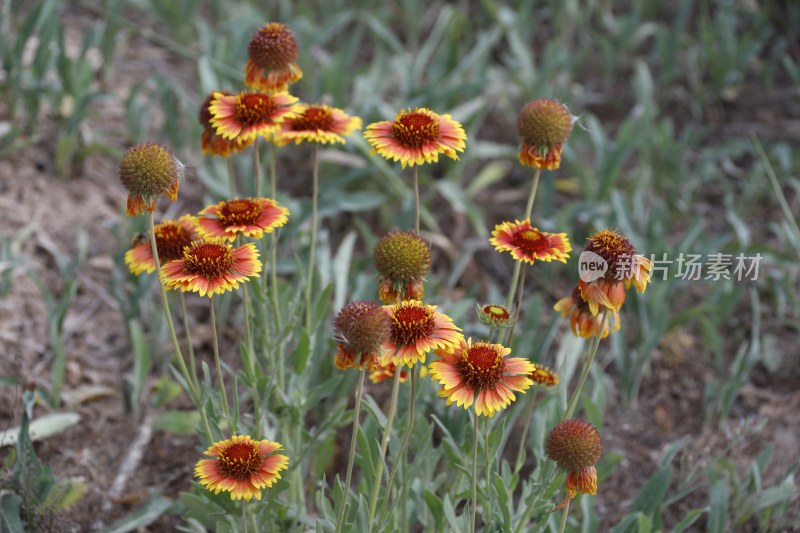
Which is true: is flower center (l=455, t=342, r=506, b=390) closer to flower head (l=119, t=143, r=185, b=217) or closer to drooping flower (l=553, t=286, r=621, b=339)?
drooping flower (l=553, t=286, r=621, b=339)

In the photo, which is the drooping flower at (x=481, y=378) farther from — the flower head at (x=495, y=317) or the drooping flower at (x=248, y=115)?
the drooping flower at (x=248, y=115)

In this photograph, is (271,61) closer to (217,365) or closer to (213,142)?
(213,142)

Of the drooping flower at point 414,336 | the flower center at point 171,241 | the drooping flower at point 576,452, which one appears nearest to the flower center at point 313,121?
the flower center at point 171,241

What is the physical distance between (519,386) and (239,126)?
0.79m

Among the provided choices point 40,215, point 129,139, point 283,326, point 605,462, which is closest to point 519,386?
point 283,326

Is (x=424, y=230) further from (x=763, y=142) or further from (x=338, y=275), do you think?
(x=763, y=142)

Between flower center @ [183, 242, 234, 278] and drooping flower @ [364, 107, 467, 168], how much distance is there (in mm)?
357

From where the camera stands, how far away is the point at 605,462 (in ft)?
7.77

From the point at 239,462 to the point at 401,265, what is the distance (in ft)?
1.50

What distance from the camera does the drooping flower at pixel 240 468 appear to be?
157cm

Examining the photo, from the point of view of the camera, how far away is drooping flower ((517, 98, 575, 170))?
181 centimetres

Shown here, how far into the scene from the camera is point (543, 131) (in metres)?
1.81

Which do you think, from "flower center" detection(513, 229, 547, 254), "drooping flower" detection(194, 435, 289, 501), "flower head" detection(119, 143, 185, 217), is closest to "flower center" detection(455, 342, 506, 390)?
"flower center" detection(513, 229, 547, 254)

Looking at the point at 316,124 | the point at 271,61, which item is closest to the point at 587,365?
the point at 316,124
